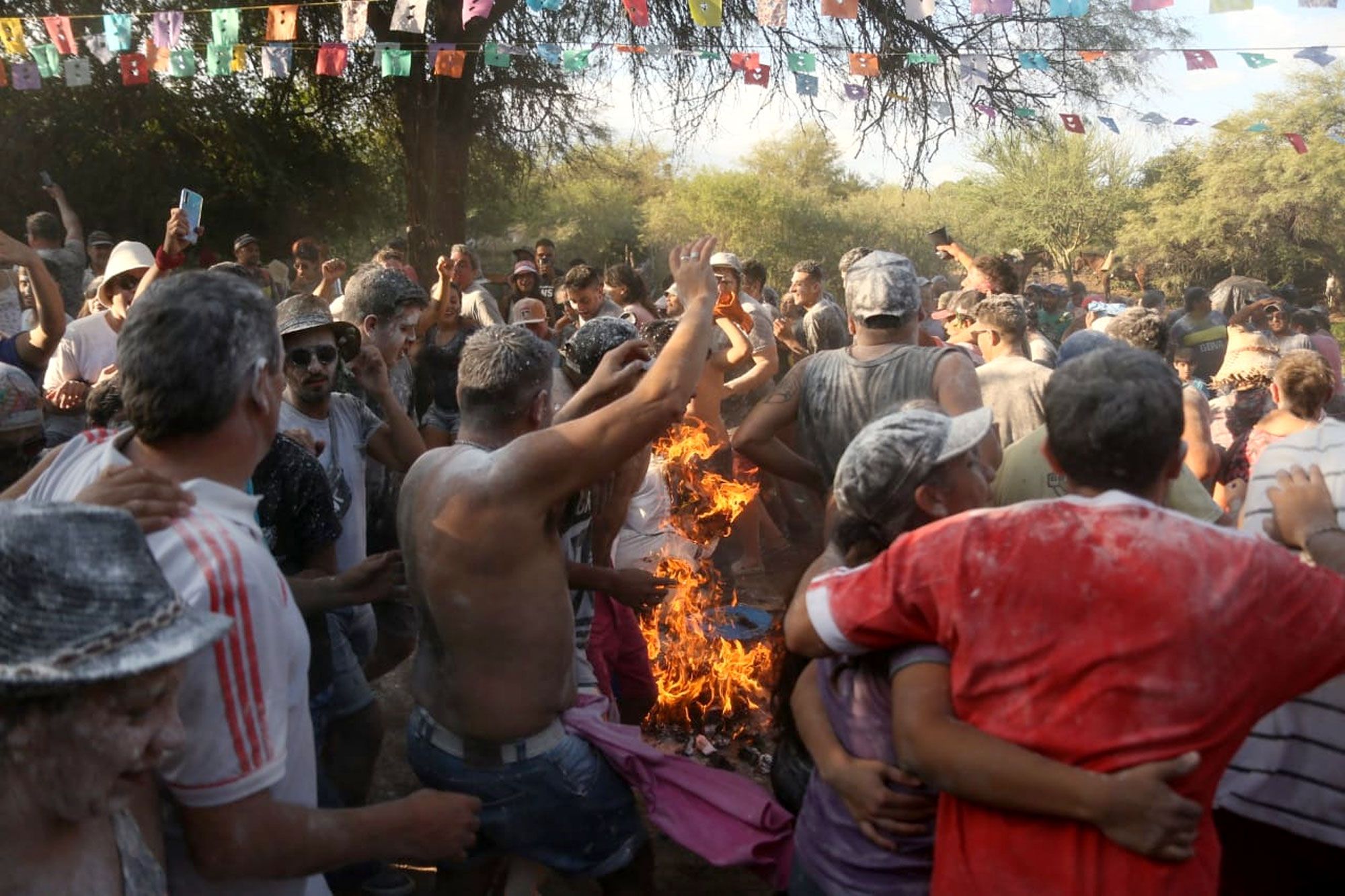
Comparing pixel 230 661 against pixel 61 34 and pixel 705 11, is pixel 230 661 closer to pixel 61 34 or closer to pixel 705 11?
pixel 705 11

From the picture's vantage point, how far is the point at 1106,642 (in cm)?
181

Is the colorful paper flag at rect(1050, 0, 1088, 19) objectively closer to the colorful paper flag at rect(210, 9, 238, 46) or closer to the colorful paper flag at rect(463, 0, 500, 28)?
the colorful paper flag at rect(463, 0, 500, 28)

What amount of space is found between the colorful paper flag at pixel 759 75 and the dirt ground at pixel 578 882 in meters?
Result: 7.14

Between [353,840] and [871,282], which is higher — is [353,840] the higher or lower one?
the lower one

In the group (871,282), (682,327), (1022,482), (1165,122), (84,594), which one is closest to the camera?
(84,594)

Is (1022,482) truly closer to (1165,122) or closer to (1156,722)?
(1156,722)

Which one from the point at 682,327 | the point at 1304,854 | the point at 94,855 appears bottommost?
the point at 1304,854

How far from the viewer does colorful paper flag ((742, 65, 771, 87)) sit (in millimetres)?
11703

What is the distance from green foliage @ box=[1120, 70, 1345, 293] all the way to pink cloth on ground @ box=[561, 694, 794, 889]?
2987 centimetres

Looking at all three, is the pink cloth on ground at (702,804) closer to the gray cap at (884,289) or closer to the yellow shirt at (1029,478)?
the yellow shirt at (1029,478)

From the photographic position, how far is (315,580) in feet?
10.3

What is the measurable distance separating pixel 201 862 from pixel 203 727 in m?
0.26

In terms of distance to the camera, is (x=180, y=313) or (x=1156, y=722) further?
(x=180, y=313)

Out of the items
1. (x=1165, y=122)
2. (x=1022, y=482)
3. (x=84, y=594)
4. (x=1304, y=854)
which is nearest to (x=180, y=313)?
(x=84, y=594)
